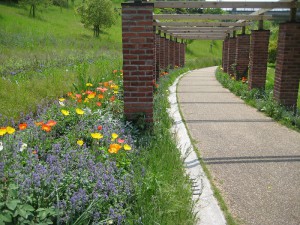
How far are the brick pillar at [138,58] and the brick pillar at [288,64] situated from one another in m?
4.49

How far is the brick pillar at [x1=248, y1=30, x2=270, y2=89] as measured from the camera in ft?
36.2

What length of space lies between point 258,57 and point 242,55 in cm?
363

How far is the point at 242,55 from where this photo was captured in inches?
581

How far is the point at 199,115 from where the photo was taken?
8.51 meters

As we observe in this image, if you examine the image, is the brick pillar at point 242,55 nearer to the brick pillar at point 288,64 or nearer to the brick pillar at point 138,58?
the brick pillar at point 288,64

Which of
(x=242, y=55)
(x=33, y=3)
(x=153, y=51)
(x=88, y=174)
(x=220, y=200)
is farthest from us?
(x=33, y=3)

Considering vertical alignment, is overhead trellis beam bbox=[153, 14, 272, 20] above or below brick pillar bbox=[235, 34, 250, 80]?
above

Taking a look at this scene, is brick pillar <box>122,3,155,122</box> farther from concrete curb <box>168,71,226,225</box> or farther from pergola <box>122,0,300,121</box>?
concrete curb <box>168,71,226,225</box>

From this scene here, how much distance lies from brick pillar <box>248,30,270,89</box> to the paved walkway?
8.29 feet

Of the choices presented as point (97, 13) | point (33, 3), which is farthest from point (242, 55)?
point (33, 3)

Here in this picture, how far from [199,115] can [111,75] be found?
3.04 meters

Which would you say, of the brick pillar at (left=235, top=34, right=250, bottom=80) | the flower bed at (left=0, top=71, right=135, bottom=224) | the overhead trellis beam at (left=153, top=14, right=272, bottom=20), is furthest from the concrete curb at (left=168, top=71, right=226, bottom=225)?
the brick pillar at (left=235, top=34, right=250, bottom=80)

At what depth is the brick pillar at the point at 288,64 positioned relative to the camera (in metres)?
8.30

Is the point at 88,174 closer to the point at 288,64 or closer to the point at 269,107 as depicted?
the point at 269,107
